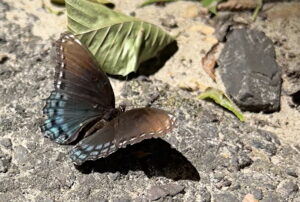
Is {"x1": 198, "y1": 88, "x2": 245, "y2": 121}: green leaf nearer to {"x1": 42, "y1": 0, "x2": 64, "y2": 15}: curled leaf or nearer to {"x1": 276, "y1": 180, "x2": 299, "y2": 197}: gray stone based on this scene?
{"x1": 276, "y1": 180, "x2": 299, "y2": 197}: gray stone

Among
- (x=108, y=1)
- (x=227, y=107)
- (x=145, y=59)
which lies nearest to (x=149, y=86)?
(x=145, y=59)

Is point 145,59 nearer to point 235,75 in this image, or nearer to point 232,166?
point 235,75

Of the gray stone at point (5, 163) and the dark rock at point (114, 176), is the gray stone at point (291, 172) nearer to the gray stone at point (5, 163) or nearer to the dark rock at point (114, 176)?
the dark rock at point (114, 176)

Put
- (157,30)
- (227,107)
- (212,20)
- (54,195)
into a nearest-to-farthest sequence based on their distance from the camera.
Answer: (54,195) < (227,107) < (157,30) < (212,20)

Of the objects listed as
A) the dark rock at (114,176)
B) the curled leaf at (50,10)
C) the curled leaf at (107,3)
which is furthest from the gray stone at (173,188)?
the curled leaf at (50,10)

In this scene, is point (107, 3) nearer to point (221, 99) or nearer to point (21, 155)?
point (221, 99)

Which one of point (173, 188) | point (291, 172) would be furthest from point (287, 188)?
point (173, 188)
